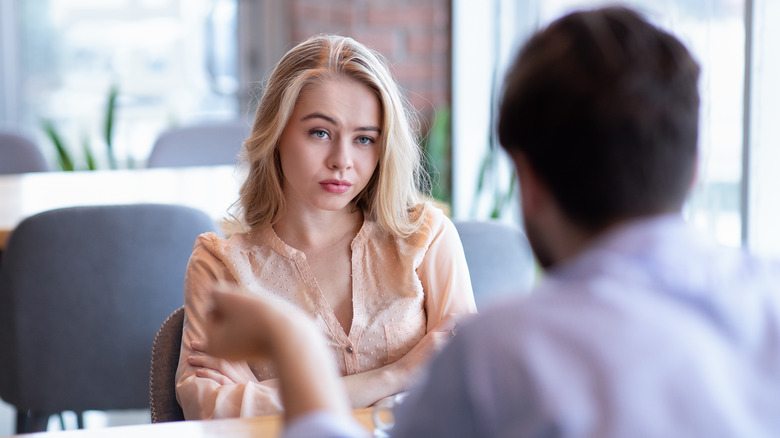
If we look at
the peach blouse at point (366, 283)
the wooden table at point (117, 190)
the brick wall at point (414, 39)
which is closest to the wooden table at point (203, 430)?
the peach blouse at point (366, 283)

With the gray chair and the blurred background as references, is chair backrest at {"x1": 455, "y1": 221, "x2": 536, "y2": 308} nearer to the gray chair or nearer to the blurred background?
the blurred background

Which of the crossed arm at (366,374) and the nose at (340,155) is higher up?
the nose at (340,155)

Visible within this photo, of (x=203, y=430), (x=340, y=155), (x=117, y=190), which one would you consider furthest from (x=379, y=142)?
(x=117, y=190)

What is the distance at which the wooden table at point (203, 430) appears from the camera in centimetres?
102

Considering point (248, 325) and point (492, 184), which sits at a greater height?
point (248, 325)

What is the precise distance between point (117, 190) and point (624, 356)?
247 centimetres

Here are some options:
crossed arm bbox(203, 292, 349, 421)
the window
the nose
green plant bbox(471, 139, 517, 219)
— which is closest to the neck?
the nose

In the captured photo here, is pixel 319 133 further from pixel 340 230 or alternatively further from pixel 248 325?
pixel 248 325

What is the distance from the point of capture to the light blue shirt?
1.69ft

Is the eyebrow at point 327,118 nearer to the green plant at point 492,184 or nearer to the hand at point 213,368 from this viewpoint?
the hand at point 213,368

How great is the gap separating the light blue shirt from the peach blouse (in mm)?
797

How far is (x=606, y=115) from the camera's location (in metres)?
0.59

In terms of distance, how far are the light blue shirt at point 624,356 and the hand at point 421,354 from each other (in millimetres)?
721

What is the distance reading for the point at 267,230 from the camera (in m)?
1.47
